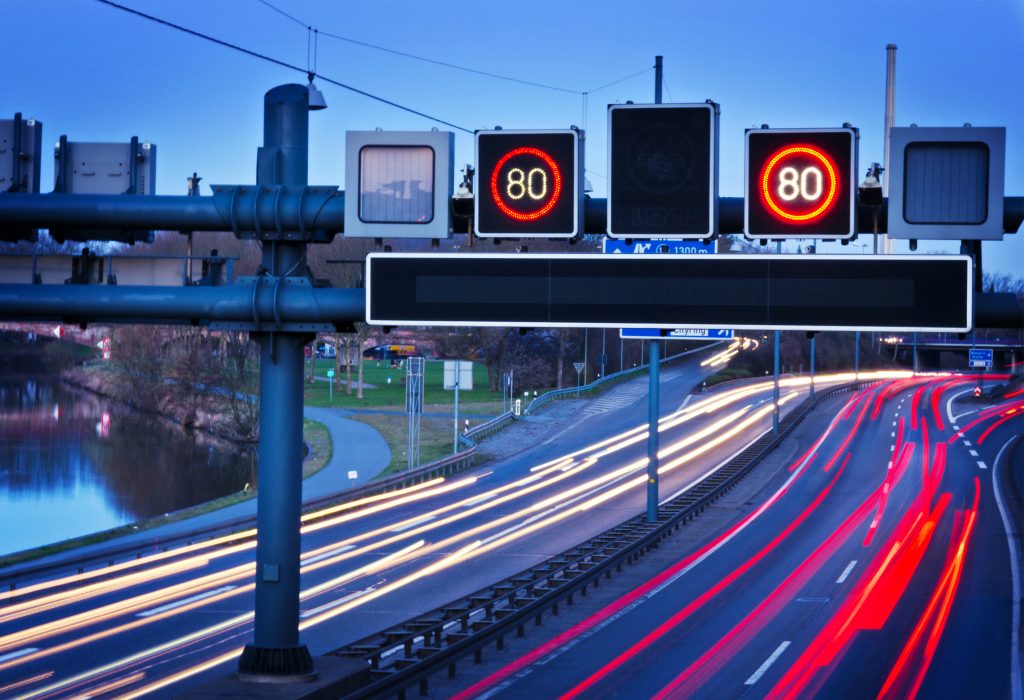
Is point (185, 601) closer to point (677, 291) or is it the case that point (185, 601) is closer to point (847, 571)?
point (847, 571)

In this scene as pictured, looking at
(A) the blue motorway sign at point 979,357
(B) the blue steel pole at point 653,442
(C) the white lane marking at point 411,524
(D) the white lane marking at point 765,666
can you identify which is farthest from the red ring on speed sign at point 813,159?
(A) the blue motorway sign at point 979,357

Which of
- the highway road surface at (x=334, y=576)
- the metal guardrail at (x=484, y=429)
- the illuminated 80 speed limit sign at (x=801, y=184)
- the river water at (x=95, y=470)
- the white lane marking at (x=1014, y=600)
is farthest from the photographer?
the metal guardrail at (x=484, y=429)

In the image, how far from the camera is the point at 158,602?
Answer: 2516 cm

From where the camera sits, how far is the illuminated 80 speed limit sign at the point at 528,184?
1080 cm

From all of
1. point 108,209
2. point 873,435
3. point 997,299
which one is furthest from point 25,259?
point 873,435

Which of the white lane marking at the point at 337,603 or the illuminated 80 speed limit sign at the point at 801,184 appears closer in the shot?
the illuminated 80 speed limit sign at the point at 801,184

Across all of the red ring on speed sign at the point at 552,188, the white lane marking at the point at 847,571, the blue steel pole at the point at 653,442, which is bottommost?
the white lane marking at the point at 847,571

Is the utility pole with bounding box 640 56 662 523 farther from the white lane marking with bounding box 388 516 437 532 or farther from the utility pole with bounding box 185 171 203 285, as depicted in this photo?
the utility pole with bounding box 185 171 203 285

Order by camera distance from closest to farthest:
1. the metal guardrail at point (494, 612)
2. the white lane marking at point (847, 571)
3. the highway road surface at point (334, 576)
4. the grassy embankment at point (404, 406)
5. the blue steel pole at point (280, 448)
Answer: the blue steel pole at point (280, 448), the metal guardrail at point (494, 612), the highway road surface at point (334, 576), the white lane marking at point (847, 571), the grassy embankment at point (404, 406)

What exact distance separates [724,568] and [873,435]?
37288 mm

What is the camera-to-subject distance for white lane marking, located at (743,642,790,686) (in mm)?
18734

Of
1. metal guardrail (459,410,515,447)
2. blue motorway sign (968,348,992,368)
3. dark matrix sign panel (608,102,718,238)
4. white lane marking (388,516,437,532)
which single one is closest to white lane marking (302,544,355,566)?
white lane marking (388,516,437,532)

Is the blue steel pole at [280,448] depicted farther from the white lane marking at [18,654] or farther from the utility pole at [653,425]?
the utility pole at [653,425]

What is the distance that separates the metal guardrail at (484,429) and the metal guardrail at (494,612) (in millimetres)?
19259
